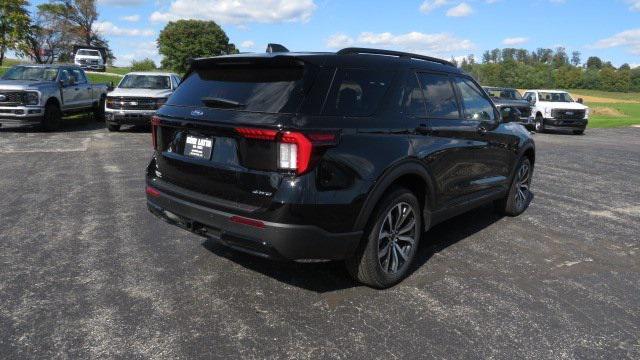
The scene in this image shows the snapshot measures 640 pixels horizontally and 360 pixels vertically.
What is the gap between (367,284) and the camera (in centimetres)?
389

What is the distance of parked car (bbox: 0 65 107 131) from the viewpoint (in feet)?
43.4

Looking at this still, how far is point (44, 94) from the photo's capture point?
13.7 m

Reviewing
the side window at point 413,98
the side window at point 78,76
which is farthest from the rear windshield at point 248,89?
the side window at point 78,76

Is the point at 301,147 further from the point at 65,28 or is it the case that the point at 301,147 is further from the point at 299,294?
the point at 65,28

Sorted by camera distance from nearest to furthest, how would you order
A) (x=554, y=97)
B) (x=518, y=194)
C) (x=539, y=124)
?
(x=518, y=194) → (x=539, y=124) → (x=554, y=97)

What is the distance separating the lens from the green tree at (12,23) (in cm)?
2473

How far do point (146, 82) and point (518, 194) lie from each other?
495 inches

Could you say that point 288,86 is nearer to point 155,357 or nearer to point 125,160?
point 155,357

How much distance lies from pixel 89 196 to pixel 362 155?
4.72 meters

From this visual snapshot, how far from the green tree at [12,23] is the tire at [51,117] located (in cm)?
1423

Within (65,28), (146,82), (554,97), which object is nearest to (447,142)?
(146,82)

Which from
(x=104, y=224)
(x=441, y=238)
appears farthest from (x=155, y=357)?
(x=441, y=238)

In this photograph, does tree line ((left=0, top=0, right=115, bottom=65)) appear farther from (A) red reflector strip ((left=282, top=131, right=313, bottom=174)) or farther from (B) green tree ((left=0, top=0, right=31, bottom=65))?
(A) red reflector strip ((left=282, top=131, right=313, bottom=174))

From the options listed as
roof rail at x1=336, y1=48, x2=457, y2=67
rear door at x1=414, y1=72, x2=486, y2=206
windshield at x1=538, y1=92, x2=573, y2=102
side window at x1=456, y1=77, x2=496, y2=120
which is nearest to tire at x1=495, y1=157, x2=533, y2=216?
side window at x1=456, y1=77, x2=496, y2=120
